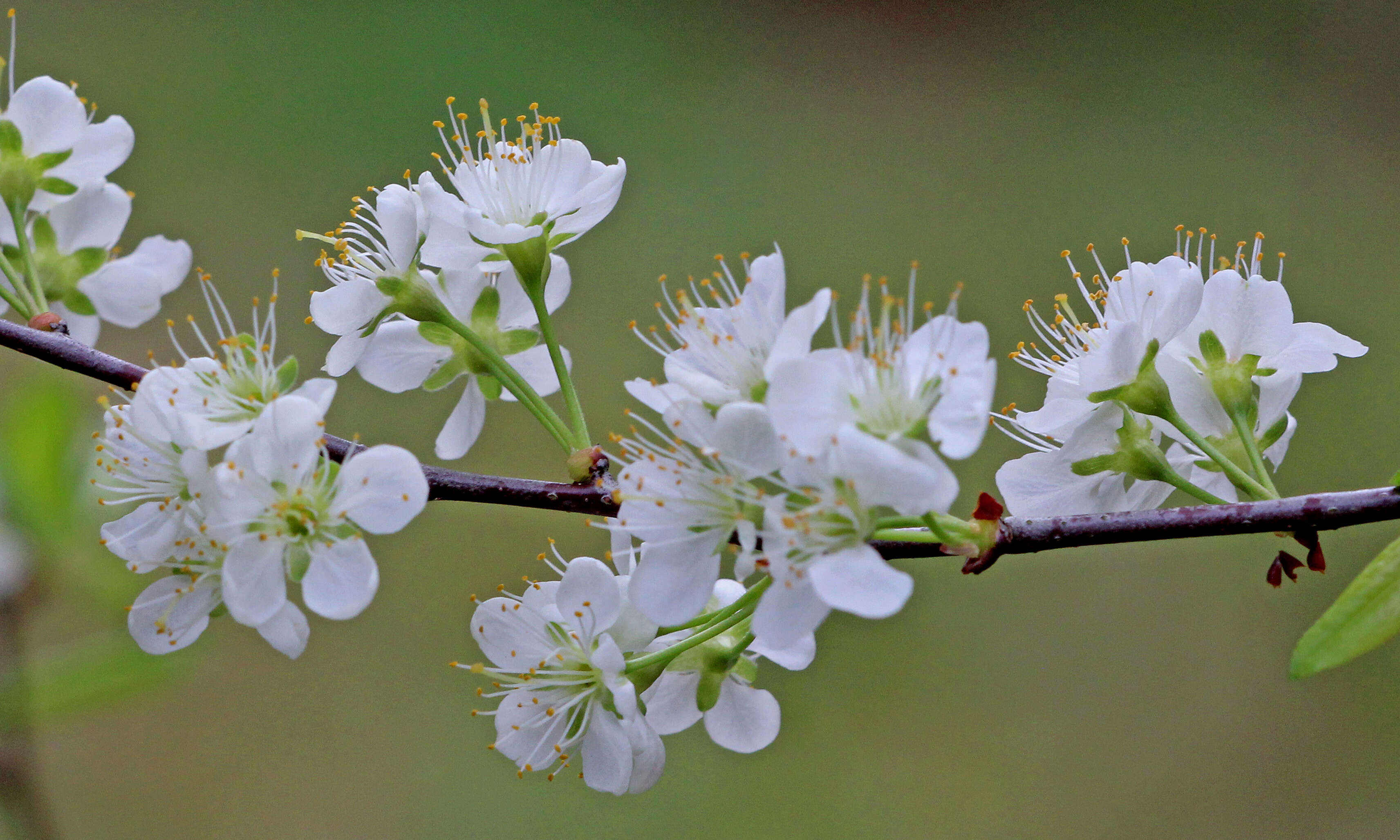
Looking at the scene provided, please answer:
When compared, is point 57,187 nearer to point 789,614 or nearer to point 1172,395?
point 789,614

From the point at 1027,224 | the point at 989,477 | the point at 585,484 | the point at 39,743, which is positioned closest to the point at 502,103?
the point at 1027,224

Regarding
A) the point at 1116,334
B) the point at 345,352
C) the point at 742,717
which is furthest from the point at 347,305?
the point at 1116,334

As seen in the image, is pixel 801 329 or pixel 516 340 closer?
pixel 801 329

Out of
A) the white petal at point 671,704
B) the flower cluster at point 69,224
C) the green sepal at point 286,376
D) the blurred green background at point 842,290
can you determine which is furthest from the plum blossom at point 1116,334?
the blurred green background at point 842,290

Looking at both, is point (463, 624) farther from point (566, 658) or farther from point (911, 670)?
point (566, 658)

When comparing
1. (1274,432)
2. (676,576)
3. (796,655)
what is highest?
(1274,432)
